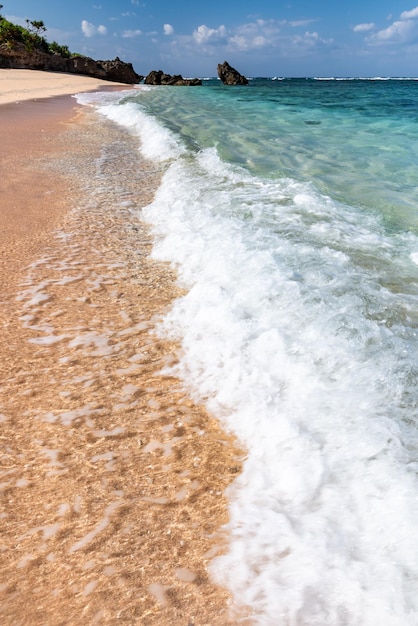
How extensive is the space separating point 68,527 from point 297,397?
4.48 feet

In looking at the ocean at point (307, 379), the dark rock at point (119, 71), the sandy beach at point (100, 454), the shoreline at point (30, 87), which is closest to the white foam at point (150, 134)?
the ocean at point (307, 379)

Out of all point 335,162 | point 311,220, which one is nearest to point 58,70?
point 335,162

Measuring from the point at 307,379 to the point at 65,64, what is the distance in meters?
64.8

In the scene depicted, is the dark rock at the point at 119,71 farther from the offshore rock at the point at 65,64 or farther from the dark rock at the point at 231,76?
the dark rock at the point at 231,76

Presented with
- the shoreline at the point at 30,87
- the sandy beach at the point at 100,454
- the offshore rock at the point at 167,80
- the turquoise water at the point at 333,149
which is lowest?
the sandy beach at the point at 100,454

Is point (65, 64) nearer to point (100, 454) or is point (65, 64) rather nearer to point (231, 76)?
point (231, 76)

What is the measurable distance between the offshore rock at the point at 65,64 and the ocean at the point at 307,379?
54.1m

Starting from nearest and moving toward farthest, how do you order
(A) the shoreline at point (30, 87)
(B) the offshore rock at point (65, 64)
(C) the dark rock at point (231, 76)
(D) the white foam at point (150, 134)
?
(D) the white foam at point (150, 134) → (A) the shoreline at point (30, 87) → (B) the offshore rock at point (65, 64) → (C) the dark rock at point (231, 76)

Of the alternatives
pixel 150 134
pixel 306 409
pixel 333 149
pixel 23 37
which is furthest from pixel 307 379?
pixel 23 37

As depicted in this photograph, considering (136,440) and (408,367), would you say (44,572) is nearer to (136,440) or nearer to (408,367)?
(136,440)

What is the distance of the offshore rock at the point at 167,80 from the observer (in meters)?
57.6

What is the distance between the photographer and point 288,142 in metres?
12.7

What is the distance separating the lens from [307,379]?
2707mm

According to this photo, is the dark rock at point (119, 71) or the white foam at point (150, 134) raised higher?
the dark rock at point (119, 71)
